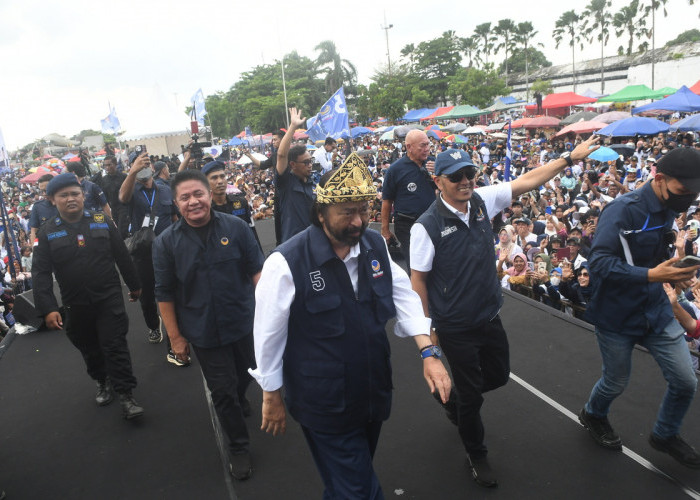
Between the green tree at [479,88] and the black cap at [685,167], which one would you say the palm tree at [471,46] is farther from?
the black cap at [685,167]

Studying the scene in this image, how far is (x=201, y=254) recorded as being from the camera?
339 centimetres

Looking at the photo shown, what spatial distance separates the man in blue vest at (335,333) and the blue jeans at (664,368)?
148cm

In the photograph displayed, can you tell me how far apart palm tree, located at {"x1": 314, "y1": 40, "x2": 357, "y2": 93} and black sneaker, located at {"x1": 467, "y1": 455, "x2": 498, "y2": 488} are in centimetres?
5738

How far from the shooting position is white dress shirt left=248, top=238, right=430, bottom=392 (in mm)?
2160

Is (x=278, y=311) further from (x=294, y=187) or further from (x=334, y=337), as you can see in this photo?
(x=294, y=187)

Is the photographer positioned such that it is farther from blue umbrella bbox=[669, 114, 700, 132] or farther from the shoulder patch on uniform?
blue umbrella bbox=[669, 114, 700, 132]

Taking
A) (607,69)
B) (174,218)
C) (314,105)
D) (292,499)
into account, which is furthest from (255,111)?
(292,499)

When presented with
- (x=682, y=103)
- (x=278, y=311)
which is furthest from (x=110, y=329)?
(x=682, y=103)

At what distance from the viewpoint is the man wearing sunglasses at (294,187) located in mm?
5170

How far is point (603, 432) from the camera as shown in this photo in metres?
3.44

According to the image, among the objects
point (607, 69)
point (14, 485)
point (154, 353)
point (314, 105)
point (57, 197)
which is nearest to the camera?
point (14, 485)

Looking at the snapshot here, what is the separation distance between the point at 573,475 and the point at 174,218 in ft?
16.2

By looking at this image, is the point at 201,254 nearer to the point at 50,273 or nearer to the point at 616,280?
the point at 50,273

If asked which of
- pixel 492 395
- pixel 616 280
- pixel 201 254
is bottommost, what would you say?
pixel 492 395
